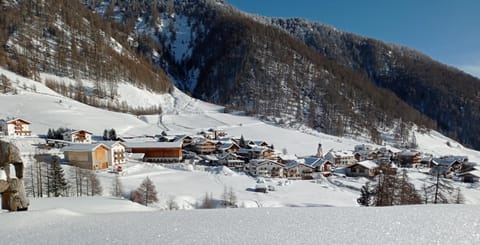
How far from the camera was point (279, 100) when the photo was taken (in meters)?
102

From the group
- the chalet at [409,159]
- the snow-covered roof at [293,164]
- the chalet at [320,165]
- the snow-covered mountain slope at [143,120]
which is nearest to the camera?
the snow-covered roof at [293,164]

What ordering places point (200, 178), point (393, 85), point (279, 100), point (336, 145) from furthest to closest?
point (393, 85), point (279, 100), point (336, 145), point (200, 178)

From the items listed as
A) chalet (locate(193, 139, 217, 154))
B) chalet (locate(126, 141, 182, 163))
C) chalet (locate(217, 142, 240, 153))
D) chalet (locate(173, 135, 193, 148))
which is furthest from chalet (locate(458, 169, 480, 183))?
chalet (locate(173, 135, 193, 148))

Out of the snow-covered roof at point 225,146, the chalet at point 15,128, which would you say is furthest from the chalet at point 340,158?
the chalet at point 15,128

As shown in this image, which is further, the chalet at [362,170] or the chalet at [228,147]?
the chalet at [228,147]

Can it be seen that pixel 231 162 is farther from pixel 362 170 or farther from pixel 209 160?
pixel 362 170

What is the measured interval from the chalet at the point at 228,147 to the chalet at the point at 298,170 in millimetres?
11234

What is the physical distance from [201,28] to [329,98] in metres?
96.9

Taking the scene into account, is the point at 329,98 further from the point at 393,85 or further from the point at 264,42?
the point at 393,85

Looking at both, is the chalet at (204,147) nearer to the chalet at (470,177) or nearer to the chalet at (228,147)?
the chalet at (228,147)

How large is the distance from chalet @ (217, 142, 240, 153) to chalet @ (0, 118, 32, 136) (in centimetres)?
2774

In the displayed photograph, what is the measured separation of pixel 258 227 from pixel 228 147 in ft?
140

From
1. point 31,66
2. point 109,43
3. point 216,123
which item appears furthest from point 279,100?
point 31,66

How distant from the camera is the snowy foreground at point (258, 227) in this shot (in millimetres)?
2721
